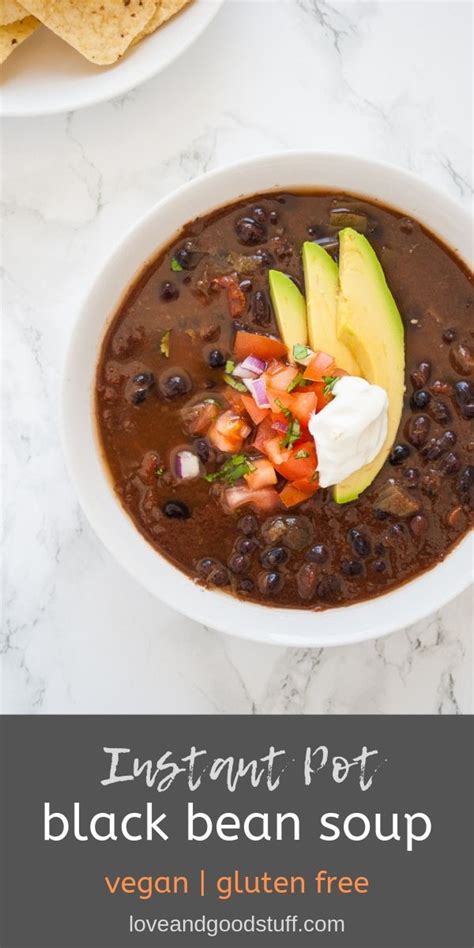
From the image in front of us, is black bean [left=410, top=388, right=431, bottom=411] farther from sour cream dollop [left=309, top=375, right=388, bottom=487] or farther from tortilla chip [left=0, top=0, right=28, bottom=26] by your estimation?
tortilla chip [left=0, top=0, right=28, bottom=26]

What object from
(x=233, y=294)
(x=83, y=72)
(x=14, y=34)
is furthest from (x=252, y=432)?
(x=14, y=34)

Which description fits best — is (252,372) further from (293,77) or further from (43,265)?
(293,77)

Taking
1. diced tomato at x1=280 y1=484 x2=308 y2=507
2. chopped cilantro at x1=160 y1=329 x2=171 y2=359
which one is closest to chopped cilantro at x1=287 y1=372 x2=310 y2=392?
diced tomato at x1=280 y1=484 x2=308 y2=507

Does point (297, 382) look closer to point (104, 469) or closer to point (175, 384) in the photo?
point (175, 384)

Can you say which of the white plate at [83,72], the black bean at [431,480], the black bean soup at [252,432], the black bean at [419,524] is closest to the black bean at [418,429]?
the black bean soup at [252,432]

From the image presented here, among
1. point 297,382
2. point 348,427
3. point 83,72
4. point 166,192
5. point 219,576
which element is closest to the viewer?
point 348,427
